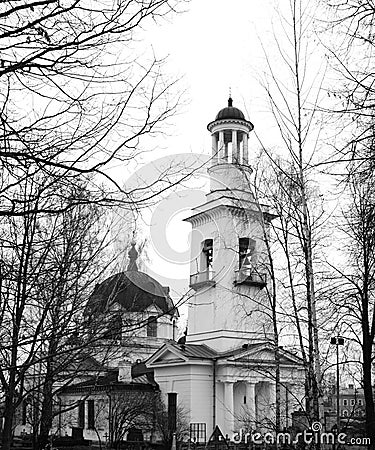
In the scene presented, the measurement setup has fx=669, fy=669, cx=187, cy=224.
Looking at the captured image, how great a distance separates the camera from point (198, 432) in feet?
109

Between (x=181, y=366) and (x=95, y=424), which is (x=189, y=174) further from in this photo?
(x=95, y=424)

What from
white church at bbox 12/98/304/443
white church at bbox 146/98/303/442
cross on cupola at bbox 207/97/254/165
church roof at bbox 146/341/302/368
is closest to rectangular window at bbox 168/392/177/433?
white church at bbox 12/98/304/443

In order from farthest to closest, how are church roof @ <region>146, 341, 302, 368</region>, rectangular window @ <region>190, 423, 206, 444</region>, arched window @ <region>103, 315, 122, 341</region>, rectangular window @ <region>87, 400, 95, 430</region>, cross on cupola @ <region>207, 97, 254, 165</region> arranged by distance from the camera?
rectangular window @ <region>87, 400, 95, 430</region>
cross on cupola @ <region>207, 97, 254, 165</region>
church roof @ <region>146, 341, 302, 368</region>
rectangular window @ <region>190, 423, 206, 444</region>
arched window @ <region>103, 315, 122, 341</region>

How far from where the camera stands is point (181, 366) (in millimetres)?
36750

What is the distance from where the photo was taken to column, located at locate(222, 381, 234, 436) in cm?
3450

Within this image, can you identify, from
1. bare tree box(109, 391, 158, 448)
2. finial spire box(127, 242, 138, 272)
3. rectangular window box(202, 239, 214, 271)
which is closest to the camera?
finial spire box(127, 242, 138, 272)

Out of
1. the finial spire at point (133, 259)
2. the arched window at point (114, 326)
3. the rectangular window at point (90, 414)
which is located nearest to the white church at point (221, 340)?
the rectangular window at point (90, 414)

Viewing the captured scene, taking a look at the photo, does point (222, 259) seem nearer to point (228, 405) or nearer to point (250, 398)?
point (250, 398)

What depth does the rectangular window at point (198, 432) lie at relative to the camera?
33.4 meters

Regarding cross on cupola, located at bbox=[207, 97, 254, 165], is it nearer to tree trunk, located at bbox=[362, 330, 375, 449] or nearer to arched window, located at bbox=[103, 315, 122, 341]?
tree trunk, located at bbox=[362, 330, 375, 449]

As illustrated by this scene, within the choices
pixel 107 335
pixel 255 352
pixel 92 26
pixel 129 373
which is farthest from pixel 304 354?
pixel 129 373

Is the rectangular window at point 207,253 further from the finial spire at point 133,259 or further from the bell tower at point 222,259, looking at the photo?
the finial spire at point 133,259

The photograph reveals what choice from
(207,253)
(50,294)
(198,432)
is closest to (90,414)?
(198,432)

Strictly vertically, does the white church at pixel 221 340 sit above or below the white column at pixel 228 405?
above
